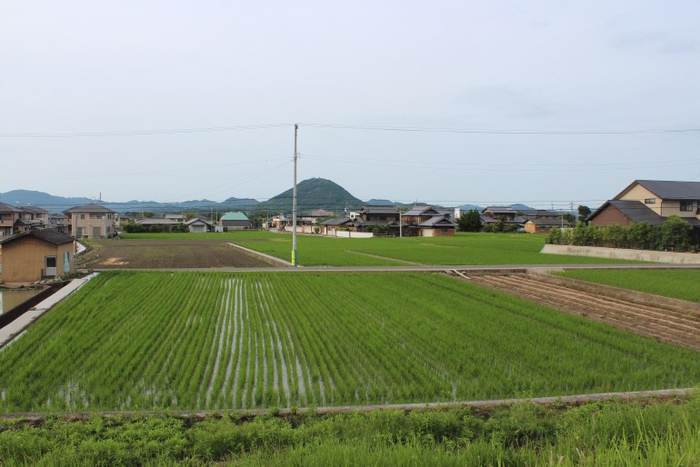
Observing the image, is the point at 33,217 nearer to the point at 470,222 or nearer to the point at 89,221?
the point at 89,221

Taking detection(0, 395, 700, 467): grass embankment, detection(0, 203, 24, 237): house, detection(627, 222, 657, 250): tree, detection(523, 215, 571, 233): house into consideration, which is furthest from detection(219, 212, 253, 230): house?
detection(0, 395, 700, 467): grass embankment

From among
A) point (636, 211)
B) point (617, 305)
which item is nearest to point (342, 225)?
point (636, 211)

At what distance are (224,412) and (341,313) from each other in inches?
278

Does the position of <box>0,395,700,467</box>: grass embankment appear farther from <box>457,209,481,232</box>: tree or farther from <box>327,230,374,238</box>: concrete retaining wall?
<box>457,209,481,232</box>: tree

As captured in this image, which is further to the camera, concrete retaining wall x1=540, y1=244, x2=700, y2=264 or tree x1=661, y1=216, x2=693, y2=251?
tree x1=661, y1=216, x2=693, y2=251

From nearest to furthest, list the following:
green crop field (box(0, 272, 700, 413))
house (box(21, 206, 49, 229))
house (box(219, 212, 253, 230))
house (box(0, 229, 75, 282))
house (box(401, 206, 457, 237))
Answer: green crop field (box(0, 272, 700, 413))
house (box(0, 229, 75, 282))
house (box(21, 206, 49, 229))
house (box(401, 206, 457, 237))
house (box(219, 212, 253, 230))

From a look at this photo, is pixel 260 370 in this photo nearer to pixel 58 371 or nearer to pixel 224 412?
pixel 224 412

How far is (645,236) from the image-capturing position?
28.0 metres

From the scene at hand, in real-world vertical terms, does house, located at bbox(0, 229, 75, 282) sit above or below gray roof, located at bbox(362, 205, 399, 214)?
below

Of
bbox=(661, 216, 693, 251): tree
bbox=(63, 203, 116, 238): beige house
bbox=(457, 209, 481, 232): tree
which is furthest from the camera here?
bbox=(457, 209, 481, 232): tree

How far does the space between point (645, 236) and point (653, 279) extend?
11.7 metres

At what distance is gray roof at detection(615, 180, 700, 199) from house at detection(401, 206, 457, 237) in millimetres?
29520

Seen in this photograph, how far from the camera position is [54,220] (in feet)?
295

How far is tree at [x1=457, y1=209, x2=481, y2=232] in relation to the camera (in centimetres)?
8056
